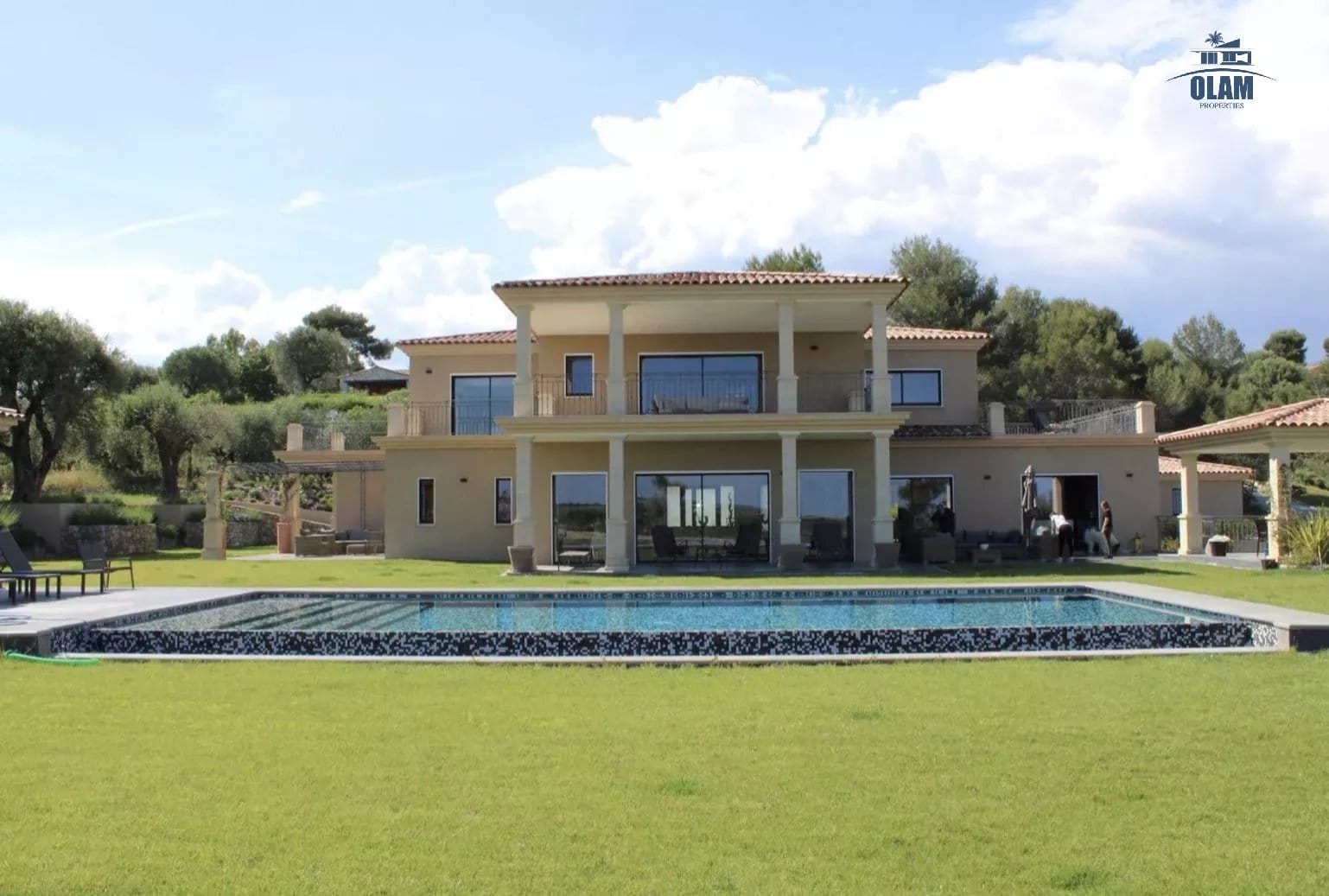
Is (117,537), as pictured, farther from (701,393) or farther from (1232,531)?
(1232,531)

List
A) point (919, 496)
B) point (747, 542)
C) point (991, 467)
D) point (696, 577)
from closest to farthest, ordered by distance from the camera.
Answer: point (696, 577) → point (747, 542) → point (991, 467) → point (919, 496)

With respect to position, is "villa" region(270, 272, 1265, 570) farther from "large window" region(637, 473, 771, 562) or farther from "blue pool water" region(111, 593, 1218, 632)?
"blue pool water" region(111, 593, 1218, 632)

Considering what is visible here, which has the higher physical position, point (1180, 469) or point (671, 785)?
point (1180, 469)

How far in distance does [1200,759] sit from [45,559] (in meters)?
29.2

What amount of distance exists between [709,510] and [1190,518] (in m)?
11.6

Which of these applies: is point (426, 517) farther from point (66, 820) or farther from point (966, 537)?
point (66, 820)

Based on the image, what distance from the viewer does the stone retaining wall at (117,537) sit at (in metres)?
30.3

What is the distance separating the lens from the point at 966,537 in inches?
1013

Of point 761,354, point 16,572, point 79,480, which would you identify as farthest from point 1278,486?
point 79,480

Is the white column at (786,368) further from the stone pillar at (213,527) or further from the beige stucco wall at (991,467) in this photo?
the stone pillar at (213,527)

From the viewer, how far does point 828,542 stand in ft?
80.6

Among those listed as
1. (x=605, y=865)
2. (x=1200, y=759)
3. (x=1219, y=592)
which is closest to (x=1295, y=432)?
(x=1219, y=592)

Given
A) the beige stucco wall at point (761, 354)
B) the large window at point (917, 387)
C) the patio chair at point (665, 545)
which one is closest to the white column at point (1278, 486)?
the beige stucco wall at point (761, 354)

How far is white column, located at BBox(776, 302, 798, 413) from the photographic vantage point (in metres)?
22.7
